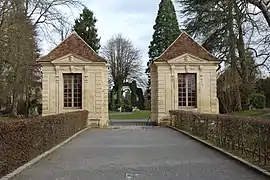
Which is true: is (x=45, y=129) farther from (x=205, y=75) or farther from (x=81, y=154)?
(x=205, y=75)

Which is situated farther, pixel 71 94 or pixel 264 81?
pixel 264 81

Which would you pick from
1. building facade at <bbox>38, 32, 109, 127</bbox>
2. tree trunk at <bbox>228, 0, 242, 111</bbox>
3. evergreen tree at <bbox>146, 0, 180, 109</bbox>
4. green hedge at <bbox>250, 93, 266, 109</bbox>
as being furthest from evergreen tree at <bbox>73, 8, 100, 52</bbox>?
building facade at <bbox>38, 32, 109, 127</bbox>

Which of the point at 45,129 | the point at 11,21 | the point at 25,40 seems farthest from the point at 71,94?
the point at 45,129

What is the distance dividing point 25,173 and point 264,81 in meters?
42.0

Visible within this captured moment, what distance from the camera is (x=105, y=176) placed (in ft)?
35.1

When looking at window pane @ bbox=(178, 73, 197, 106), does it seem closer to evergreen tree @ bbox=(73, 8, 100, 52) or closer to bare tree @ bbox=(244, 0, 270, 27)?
bare tree @ bbox=(244, 0, 270, 27)

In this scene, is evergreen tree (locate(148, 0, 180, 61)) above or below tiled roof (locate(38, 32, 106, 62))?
above

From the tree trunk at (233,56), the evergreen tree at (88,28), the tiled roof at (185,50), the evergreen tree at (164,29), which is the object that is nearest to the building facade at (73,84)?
the tiled roof at (185,50)

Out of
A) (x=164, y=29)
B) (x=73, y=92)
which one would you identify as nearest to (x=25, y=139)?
(x=73, y=92)

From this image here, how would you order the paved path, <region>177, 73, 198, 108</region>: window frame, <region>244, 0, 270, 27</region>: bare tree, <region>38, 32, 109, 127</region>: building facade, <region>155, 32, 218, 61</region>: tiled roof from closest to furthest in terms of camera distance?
the paved path
<region>244, 0, 270, 27</region>: bare tree
<region>38, 32, 109, 127</region>: building facade
<region>177, 73, 198, 108</region>: window frame
<region>155, 32, 218, 61</region>: tiled roof

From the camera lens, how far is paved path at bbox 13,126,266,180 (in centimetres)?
1066

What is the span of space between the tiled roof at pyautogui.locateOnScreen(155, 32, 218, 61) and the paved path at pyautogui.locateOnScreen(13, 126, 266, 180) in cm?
1833

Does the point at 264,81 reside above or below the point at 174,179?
above

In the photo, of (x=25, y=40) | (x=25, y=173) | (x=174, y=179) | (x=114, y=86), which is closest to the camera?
(x=174, y=179)
